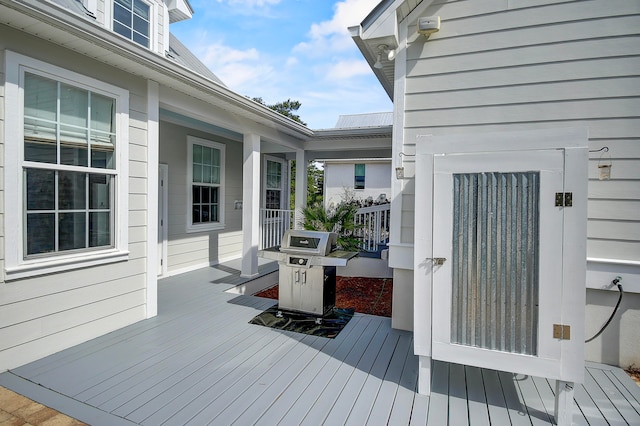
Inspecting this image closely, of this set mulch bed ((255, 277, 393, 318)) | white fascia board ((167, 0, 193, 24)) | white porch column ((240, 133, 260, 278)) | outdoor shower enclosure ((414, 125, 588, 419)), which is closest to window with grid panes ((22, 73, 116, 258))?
white porch column ((240, 133, 260, 278))

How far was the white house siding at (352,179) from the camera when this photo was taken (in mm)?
17141

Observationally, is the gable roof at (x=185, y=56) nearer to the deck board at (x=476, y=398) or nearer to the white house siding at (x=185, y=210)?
the white house siding at (x=185, y=210)

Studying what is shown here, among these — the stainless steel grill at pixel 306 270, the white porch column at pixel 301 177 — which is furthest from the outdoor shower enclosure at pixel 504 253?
the white porch column at pixel 301 177

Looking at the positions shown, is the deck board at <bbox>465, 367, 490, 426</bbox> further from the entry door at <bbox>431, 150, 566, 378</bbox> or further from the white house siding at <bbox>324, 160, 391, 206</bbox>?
the white house siding at <bbox>324, 160, 391, 206</bbox>

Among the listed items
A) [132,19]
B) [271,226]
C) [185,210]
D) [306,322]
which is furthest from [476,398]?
[132,19]

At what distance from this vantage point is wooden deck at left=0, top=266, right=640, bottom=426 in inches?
88.3

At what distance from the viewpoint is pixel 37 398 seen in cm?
238

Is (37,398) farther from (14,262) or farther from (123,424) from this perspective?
(14,262)

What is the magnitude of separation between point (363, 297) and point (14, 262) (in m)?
4.11

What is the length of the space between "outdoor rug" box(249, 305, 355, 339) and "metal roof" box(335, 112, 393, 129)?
44.9ft

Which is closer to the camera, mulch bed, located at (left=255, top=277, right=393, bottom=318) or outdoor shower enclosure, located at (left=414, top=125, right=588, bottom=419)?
outdoor shower enclosure, located at (left=414, top=125, right=588, bottom=419)

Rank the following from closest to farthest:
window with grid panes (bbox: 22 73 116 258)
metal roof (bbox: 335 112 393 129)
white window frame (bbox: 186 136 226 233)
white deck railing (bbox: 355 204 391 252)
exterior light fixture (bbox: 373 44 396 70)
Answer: window with grid panes (bbox: 22 73 116 258) < exterior light fixture (bbox: 373 44 396 70) < white window frame (bbox: 186 136 226 233) < white deck railing (bbox: 355 204 391 252) < metal roof (bbox: 335 112 393 129)

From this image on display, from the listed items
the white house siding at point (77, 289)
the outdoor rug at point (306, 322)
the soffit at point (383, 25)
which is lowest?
the outdoor rug at point (306, 322)

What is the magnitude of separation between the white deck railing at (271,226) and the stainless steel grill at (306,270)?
3254mm
